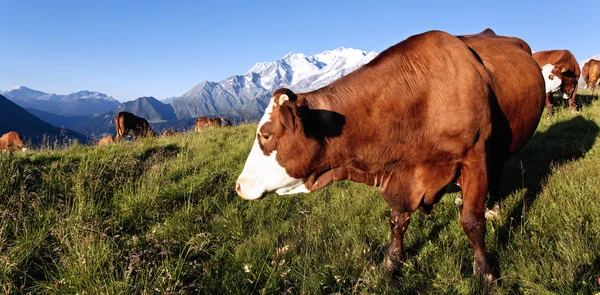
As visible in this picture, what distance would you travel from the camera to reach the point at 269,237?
4066mm

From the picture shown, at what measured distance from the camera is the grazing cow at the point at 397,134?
3.14 m

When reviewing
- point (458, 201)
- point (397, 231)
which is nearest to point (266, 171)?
point (397, 231)

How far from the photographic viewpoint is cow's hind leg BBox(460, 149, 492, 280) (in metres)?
3.15

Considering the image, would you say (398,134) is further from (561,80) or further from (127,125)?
(127,125)

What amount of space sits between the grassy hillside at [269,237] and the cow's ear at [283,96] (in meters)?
1.25

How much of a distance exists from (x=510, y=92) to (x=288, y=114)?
8.97 ft

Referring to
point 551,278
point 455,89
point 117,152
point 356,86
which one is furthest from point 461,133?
point 117,152

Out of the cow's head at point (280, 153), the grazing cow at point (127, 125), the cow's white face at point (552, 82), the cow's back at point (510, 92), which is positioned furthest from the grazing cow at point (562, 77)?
the grazing cow at point (127, 125)

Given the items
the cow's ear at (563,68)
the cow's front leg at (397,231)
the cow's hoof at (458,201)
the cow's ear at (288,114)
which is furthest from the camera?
the cow's ear at (563,68)

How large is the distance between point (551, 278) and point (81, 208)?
5.06 m

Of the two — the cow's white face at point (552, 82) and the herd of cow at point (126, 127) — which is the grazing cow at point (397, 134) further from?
the herd of cow at point (126, 127)

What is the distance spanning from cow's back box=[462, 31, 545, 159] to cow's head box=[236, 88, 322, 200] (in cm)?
195

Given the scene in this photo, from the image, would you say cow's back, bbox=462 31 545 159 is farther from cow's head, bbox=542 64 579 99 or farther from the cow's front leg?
cow's head, bbox=542 64 579 99

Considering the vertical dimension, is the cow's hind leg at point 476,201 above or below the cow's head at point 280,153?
below
